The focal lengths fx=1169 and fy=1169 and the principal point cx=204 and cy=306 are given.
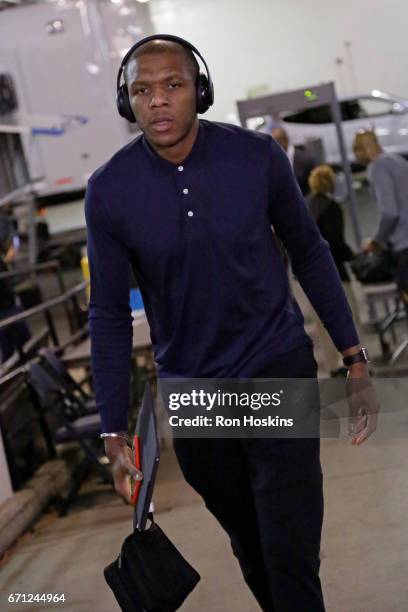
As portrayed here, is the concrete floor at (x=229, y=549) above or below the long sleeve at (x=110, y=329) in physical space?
below

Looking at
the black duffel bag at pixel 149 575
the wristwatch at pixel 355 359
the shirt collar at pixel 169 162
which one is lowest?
the black duffel bag at pixel 149 575

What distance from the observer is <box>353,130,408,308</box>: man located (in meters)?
7.89

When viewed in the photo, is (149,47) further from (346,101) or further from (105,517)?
(346,101)

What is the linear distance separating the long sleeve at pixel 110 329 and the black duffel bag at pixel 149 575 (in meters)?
0.32

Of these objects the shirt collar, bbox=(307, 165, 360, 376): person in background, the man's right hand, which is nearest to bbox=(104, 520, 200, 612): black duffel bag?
the man's right hand

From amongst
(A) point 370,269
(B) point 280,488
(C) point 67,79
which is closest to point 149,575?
(B) point 280,488

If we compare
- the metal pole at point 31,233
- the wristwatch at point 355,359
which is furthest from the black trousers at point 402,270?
the metal pole at point 31,233

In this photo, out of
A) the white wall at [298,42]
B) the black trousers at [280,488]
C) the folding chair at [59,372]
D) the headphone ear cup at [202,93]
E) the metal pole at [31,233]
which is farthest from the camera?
the white wall at [298,42]

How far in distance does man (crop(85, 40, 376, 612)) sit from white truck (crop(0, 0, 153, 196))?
11023mm

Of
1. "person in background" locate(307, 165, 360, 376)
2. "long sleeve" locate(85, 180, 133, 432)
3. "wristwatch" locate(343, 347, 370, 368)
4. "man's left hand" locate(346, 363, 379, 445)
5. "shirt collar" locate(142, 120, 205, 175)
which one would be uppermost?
"shirt collar" locate(142, 120, 205, 175)

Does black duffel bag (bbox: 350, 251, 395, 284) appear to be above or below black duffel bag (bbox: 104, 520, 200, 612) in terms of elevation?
below

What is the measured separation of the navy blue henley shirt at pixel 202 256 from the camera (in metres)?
2.89

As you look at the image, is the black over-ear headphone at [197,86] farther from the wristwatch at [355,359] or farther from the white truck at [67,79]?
the white truck at [67,79]

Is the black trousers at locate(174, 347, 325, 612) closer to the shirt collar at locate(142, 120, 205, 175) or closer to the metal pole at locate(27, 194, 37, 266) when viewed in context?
the shirt collar at locate(142, 120, 205, 175)
